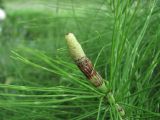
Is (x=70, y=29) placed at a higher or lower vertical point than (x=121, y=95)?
higher

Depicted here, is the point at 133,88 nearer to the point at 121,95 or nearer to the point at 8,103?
the point at 121,95

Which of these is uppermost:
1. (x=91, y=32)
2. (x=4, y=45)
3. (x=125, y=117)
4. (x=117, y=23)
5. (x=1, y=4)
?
(x=1, y=4)

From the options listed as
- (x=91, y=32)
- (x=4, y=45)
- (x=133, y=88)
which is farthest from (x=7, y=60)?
(x=133, y=88)

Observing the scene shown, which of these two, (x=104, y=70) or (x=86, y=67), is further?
(x=104, y=70)

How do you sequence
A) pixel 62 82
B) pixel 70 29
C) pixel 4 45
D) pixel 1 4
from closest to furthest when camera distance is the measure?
pixel 62 82 → pixel 70 29 → pixel 4 45 → pixel 1 4

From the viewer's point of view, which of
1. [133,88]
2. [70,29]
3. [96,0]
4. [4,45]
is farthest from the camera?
[4,45]

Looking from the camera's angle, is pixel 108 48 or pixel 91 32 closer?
pixel 108 48

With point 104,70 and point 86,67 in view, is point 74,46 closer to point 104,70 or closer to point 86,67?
point 86,67

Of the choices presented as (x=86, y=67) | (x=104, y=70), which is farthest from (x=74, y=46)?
(x=104, y=70)
